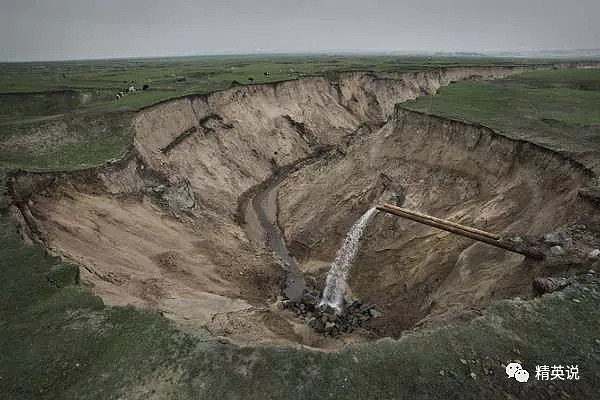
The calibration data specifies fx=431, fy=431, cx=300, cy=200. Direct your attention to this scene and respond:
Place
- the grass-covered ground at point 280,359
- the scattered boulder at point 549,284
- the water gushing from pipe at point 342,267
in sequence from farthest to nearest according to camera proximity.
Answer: the water gushing from pipe at point 342,267 < the scattered boulder at point 549,284 < the grass-covered ground at point 280,359

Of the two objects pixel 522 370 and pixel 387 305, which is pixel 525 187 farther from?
pixel 522 370

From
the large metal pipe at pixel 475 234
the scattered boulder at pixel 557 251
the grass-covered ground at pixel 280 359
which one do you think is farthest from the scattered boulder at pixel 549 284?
the large metal pipe at pixel 475 234

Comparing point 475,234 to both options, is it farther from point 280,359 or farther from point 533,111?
point 533,111

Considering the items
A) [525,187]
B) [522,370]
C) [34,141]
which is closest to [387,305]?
[525,187]

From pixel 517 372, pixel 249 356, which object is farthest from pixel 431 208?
pixel 249 356

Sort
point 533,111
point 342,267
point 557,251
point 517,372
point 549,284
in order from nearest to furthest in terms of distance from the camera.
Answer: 1. point 517,372
2. point 549,284
3. point 557,251
4. point 342,267
5. point 533,111

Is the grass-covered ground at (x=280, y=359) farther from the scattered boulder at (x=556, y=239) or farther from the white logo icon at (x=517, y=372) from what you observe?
the scattered boulder at (x=556, y=239)

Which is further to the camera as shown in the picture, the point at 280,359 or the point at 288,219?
the point at 288,219

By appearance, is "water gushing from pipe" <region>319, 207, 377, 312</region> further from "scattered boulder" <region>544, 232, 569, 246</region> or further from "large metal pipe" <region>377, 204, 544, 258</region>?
"scattered boulder" <region>544, 232, 569, 246</region>

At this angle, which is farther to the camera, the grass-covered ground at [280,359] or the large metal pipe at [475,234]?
the large metal pipe at [475,234]
